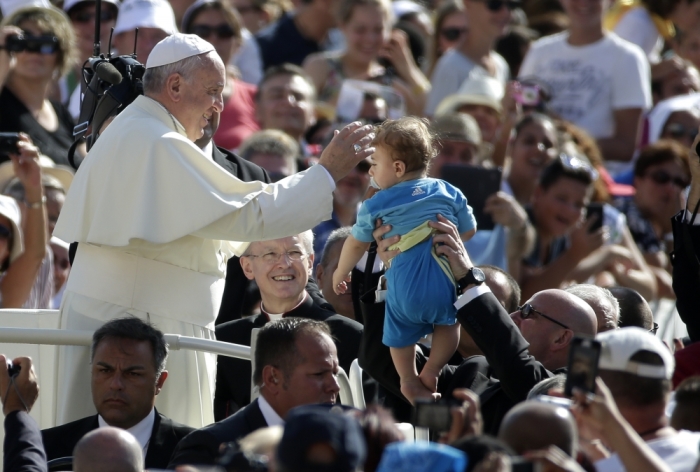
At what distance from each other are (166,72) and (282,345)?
1283 mm

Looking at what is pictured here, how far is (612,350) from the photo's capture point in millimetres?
4125

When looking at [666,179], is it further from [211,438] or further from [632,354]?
[632,354]

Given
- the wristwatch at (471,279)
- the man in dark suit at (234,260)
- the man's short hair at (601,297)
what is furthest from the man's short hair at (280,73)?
the wristwatch at (471,279)

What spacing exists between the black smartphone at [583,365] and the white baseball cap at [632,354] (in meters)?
0.33

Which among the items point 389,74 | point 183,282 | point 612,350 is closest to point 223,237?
point 183,282

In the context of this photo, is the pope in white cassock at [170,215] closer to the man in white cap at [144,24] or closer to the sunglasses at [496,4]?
the man in white cap at [144,24]

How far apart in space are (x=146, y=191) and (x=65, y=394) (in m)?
0.99

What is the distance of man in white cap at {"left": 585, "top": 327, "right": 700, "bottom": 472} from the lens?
4090 millimetres

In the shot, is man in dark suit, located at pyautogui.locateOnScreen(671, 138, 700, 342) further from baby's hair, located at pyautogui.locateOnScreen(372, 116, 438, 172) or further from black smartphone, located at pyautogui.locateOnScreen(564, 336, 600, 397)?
black smartphone, located at pyautogui.locateOnScreen(564, 336, 600, 397)

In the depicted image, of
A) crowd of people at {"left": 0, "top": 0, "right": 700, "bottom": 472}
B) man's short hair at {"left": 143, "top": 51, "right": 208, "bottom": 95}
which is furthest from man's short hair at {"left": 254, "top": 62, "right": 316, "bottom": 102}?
man's short hair at {"left": 143, "top": 51, "right": 208, "bottom": 95}

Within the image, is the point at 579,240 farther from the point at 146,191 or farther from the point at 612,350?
the point at 612,350

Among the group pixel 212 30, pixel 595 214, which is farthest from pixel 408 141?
pixel 212 30

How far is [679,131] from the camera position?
1023 centimetres

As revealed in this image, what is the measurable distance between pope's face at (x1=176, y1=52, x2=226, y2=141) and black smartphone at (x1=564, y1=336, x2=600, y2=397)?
90.8 inches
